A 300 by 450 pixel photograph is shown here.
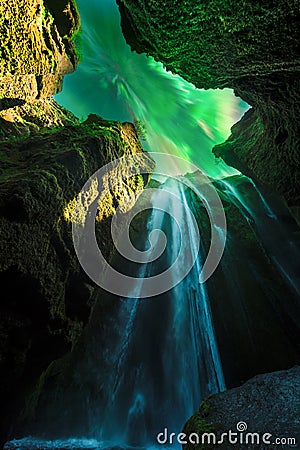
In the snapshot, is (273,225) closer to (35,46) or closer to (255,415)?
(255,415)

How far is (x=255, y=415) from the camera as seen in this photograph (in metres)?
4.34

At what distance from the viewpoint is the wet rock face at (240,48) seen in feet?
13.2

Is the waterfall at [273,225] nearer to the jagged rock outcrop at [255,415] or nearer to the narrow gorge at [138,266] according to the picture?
the narrow gorge at [138,266]

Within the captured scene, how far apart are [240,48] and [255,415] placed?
6927 millimetres

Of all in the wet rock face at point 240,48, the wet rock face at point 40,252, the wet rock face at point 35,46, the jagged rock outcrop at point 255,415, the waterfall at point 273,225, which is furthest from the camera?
the waterfall at point 273,225

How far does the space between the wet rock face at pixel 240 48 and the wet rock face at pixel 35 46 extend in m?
2.36

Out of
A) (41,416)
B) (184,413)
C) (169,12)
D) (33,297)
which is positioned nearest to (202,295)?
(184,413)

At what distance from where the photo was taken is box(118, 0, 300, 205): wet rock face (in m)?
4.02

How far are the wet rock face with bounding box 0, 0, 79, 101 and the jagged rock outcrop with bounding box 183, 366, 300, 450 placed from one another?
841 cm

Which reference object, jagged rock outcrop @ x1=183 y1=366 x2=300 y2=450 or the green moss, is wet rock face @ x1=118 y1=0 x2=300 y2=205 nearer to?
jagged rock outcrop @ x1=183 y1=366 x2=300 y2=450

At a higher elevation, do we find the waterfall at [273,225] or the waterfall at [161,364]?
the waterfall at [273,225]

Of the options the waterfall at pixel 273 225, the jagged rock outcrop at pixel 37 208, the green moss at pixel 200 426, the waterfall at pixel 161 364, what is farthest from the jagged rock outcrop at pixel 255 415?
the waterfall at pixel 273 225

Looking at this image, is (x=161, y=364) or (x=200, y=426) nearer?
(x=200, y=426)

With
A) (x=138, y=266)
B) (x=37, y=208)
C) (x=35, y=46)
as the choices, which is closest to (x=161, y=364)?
(x=138, y=266)
